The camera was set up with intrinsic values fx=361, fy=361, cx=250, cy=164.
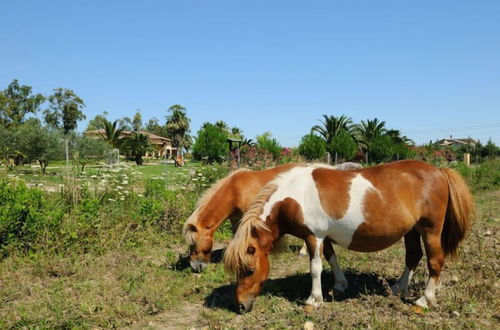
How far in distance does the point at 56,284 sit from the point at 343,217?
3819 mm

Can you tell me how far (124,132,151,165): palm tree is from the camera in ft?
→ 150

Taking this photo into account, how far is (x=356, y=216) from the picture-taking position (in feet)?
12.7

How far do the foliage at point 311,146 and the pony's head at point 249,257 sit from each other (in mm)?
26591

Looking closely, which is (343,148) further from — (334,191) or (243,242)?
(243,242)

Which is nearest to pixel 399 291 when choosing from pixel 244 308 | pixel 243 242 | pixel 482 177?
pixel 244 308

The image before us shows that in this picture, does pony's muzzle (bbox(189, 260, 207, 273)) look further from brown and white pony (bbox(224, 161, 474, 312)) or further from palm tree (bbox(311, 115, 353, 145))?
palm tree (bbox(311, 115, 353, 145))

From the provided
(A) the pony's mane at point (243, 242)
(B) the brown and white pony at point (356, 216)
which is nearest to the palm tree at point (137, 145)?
(A) the pony's mane at point (243, 242)

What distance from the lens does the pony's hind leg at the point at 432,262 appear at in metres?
3.86

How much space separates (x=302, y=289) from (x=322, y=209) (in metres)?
1.29

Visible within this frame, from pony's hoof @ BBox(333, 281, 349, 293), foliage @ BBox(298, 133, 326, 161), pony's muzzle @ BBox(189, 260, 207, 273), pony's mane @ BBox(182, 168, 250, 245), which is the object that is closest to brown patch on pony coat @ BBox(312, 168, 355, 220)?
pony's hoof @ BBox(333, 281, 349, 293)

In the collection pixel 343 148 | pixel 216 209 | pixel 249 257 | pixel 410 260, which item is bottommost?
pixel 410 260

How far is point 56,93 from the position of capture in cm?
6844

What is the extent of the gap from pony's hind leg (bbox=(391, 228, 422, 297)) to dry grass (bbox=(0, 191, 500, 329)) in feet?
0.43

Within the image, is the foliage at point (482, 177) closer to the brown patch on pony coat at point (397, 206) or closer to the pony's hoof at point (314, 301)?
the brown patch on pony coat at point (397, 206)
